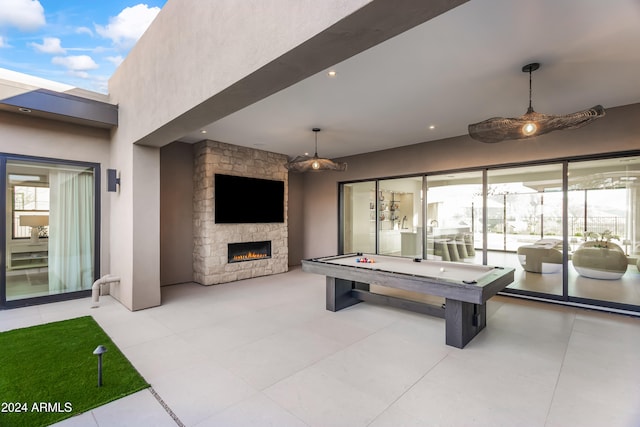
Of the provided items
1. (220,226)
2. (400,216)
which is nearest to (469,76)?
(400,216)

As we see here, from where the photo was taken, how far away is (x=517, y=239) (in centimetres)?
588

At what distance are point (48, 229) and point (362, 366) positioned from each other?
5.62m

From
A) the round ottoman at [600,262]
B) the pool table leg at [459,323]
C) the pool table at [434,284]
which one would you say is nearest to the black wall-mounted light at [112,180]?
the pool table at [434,284]

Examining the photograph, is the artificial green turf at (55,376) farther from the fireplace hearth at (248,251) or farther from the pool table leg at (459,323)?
the fireplace hearth at (248,251)

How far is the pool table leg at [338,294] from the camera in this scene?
4680mm

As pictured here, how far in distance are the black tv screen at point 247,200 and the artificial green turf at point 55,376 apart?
134 inches

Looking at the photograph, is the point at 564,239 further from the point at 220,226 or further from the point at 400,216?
the point at 220,226

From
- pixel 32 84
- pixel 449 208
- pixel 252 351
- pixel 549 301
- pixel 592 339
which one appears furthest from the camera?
pixel 449 208

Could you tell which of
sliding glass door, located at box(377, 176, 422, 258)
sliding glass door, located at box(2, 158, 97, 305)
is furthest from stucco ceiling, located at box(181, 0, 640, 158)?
sliding glass door, located at box(2, 158, 97, 305)

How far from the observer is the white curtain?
206 inches

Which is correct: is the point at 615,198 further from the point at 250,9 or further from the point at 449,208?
the point at 250,9

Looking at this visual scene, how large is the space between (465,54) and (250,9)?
2155 mm

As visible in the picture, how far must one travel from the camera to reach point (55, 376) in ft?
8.98

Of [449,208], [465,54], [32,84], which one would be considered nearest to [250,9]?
[465,54]
